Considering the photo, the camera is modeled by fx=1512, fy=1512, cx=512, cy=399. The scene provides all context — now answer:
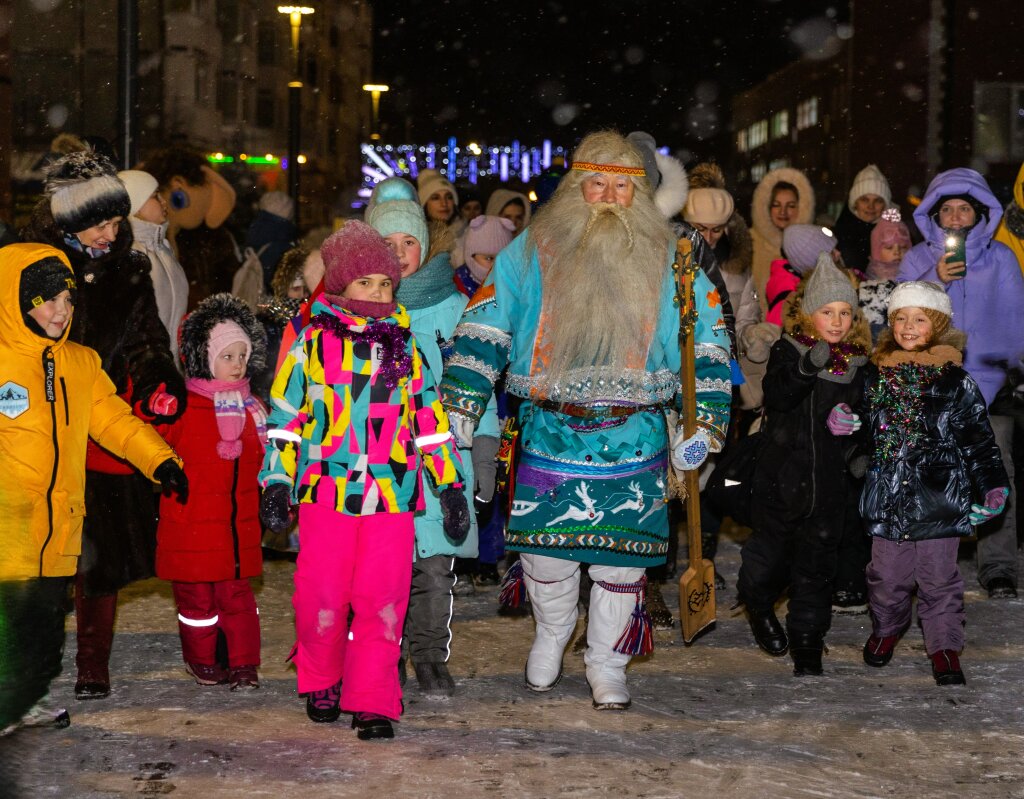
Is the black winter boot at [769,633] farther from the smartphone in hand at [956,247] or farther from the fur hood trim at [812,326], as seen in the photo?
the smartphone in hand at [956,247]

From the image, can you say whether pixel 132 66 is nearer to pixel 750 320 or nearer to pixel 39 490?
pixel 750 320

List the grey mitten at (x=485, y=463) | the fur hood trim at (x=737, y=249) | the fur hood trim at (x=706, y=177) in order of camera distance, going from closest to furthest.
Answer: the grey mitten at (x=485, y=463) → the fur hood trim at (x=706, y=177) → the fur hood trim at (x=737, y=249)

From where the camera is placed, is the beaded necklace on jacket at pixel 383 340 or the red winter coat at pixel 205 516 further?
the red winter coat at pixel 205 516

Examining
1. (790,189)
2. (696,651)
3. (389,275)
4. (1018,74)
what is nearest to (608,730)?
(696,651)

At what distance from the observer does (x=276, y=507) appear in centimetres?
550

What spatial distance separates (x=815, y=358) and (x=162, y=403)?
2.79 meters

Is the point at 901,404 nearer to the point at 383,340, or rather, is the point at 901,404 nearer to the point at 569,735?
the point at 569,735

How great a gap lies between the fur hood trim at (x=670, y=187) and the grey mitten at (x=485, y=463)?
1610 millimetres

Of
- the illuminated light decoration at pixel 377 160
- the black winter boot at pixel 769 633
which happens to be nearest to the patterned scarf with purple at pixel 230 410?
the black winter boot at pixel 769 633

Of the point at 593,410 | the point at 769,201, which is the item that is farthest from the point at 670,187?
the point at 769,201

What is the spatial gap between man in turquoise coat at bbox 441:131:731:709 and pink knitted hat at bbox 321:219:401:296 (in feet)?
1.97

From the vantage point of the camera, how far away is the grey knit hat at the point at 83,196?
6.29 metres

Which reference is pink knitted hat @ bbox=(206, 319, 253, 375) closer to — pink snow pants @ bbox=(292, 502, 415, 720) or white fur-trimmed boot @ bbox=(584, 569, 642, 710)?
pink snow pants @ bbox=(292, 502, 415, 720)

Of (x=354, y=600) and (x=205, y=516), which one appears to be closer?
(x=354, y=600)
